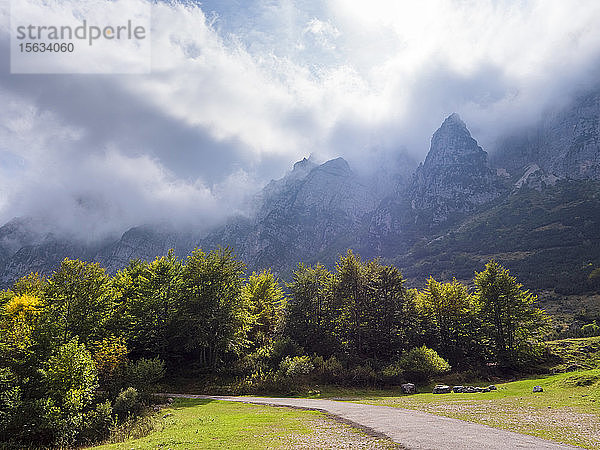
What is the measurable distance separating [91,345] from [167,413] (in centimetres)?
1599

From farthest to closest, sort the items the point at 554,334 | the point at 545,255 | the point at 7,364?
the point at 545,255 → the point at 554,334 → the point at 7,364

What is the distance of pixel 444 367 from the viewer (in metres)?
46.4

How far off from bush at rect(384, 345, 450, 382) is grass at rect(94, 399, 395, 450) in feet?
75.6

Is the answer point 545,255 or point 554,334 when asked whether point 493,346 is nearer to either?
point 554,334

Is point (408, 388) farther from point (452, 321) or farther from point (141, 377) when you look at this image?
point (141, 377)

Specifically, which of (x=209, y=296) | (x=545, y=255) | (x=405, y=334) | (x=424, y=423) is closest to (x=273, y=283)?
(x=209, y=296)

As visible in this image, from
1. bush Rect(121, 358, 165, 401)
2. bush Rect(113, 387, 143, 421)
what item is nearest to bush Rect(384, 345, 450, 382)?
bush Rect(121, 358, 165, 401)

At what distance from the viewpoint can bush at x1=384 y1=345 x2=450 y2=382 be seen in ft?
148

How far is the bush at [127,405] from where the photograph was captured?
3142 cm

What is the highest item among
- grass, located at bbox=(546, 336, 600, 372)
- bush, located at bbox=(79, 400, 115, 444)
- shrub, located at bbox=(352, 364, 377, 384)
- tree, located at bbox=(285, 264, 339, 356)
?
tree, located at bbox=(285, 264, 339, 356)

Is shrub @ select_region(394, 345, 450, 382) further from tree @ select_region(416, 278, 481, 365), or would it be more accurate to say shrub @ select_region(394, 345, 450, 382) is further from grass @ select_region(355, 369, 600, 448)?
grass @ select_region(355, 369, 600, 448)

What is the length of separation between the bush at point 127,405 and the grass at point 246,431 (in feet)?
15.3

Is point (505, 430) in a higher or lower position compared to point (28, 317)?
lower

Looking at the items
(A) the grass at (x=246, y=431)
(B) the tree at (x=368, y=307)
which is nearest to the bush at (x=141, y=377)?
(A) the grass at (x=246, y=431)
